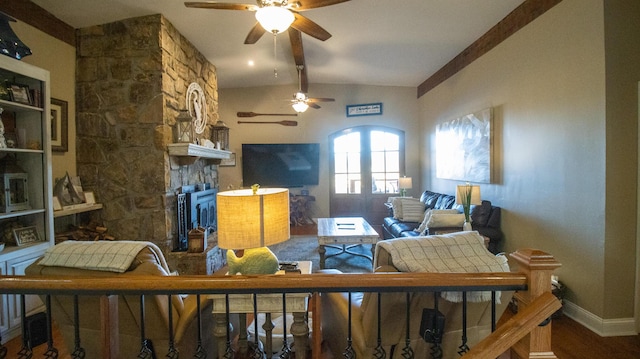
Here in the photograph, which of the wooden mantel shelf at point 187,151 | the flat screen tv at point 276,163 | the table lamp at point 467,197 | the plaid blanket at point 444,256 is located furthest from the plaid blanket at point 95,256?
the flat screen tv at point 276,163

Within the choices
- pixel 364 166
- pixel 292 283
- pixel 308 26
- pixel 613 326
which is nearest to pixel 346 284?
pixel 292 283

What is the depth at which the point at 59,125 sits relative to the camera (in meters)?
3.27

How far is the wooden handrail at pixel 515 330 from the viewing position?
99cm

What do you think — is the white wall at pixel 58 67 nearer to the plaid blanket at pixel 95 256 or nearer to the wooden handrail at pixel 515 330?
the plaid blanket at pixel 95 256

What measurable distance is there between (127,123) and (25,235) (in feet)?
4.76

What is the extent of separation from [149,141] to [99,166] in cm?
66

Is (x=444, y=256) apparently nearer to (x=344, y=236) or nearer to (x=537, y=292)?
(x=537, y=292)

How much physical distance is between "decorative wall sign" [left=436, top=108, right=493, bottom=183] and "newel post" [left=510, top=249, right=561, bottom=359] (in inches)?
Result: 131

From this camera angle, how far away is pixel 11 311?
7.97 feet

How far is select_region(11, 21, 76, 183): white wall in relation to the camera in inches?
116

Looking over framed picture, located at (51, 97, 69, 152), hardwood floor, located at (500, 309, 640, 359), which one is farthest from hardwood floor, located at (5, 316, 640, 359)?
framed picture, located at (51, 97, 69, 152)

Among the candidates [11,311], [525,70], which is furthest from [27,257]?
[525,70]

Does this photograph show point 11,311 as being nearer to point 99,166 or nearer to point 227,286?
point 99,166

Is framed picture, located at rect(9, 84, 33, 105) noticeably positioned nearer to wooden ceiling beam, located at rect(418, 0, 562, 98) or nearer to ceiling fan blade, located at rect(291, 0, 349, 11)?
ceiling fan blade, located at rect(291, 0, 349, 11)
